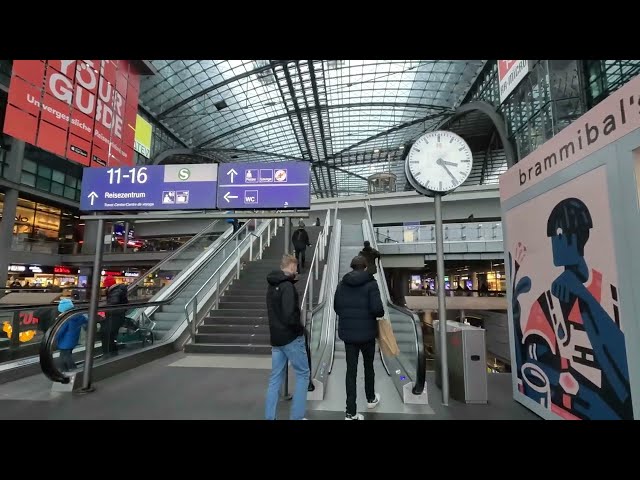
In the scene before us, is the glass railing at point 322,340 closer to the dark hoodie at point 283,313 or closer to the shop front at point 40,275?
the dark hoodie at point 283,313

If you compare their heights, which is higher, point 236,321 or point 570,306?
point 570,306

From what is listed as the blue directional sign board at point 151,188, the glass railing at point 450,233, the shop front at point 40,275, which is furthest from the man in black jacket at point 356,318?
the shop front at point 40,275

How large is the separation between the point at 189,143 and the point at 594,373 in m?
38.8

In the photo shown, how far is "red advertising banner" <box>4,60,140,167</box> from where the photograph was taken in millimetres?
7621

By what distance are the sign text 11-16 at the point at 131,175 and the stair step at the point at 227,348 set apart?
365cm

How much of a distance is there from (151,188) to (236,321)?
404 cm

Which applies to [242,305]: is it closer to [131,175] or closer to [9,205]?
[131,175]

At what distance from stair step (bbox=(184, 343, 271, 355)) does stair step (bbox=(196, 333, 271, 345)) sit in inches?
8.8

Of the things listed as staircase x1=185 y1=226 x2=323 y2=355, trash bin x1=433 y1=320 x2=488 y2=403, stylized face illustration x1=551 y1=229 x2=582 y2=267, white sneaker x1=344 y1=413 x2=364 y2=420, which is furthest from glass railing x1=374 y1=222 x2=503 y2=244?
white sneaker x1=344 y1=413 x2=364 y2=420

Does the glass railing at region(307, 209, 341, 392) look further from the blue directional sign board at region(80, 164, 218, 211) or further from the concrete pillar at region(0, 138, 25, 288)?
the concrete pillar at region(0, 138, 25, 288)

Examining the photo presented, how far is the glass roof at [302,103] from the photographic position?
2669 cm

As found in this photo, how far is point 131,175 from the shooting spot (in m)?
4.74

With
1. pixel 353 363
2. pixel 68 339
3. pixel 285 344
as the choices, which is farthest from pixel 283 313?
pixel 68 339
